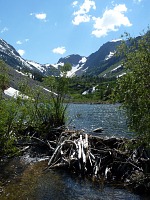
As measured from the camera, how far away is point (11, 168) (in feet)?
104

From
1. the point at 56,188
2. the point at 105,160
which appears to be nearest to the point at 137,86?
the point at 105,160

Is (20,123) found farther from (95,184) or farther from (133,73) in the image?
(133,73)

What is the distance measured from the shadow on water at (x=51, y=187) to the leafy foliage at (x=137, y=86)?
5428 millimetres

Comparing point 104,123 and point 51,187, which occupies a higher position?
point 104,123

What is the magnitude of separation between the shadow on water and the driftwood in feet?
4.05

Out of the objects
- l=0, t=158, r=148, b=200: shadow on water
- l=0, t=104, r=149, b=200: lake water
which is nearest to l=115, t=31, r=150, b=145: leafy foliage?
l=0, t=104, r=149, b=200: lake water

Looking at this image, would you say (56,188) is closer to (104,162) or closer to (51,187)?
(51,187)

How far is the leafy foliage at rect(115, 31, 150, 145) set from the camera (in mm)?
19608

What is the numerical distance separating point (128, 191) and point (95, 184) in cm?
324

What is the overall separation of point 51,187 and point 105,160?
20.4 feet

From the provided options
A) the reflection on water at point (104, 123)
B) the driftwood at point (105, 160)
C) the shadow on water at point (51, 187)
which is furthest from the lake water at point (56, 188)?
the reflection on water at point (104, 123)

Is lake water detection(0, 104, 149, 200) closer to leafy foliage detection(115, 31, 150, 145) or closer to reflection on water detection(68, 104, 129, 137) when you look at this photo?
leafy foliage detection(115, 31, 150, 145)

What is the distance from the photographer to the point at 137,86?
19.6m

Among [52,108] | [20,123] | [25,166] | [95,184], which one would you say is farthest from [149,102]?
[52,108]
